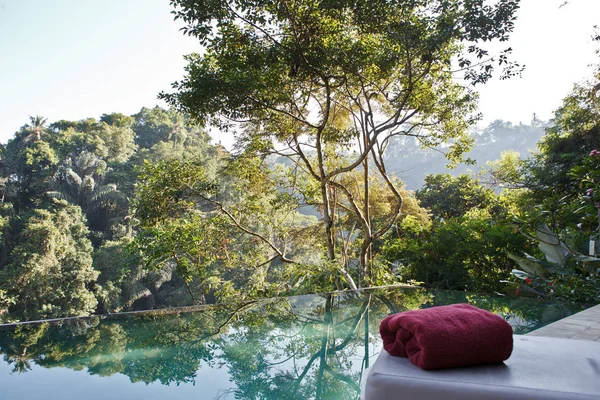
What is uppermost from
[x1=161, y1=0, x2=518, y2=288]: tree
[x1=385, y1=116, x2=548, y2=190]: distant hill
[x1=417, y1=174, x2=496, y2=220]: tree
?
[x1=385, y1=116, x2=548, y2=190]: distant hill

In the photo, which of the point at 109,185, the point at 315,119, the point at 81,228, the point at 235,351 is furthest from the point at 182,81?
the point at 109,185

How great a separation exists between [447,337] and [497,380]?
4.5 inches

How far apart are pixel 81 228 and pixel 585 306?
15.0 meters

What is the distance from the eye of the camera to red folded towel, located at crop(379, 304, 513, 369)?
0.86m

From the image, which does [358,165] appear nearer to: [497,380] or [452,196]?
[497,380]

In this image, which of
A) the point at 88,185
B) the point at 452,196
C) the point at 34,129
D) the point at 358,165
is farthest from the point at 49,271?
the point at 358,165

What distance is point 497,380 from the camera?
2.67 ft

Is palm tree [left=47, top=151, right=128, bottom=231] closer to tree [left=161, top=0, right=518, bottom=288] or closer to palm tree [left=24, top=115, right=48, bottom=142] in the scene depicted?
palm tree [left=24, top=115, right=48, bottom=142]

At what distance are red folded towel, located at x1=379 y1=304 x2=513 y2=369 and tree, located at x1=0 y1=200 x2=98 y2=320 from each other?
46.0ft

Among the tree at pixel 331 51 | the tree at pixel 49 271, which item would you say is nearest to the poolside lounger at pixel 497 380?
the tree at pixel 331 51

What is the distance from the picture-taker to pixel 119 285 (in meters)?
15.1

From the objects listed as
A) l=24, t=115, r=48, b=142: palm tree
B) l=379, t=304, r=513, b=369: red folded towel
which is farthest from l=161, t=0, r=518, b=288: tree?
l=24, t=115, r=48, b=142: palm tree

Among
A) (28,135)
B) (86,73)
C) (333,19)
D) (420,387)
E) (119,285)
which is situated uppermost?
(86,73)

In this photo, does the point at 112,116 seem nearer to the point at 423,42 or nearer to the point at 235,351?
the point at 423,42
